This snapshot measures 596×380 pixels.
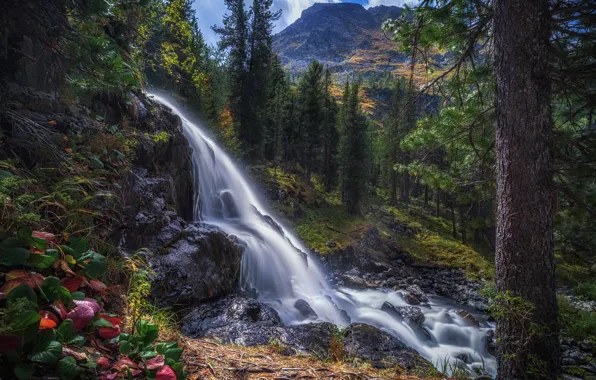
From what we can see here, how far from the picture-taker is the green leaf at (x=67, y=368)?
61.6 inches

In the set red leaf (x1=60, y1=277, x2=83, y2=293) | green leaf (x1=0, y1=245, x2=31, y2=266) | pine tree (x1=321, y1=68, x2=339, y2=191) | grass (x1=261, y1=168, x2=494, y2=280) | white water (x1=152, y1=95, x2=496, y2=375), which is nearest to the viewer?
green leaf (x1=0, y1=245, x2=31, y2=266)

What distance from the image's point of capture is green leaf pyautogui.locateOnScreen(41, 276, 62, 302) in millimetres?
1843

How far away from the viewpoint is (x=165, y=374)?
1.87m

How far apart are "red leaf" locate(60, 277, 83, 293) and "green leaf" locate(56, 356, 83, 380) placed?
0.62 meters

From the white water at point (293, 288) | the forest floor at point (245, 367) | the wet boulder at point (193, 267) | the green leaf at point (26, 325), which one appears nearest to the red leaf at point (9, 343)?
the green leaf at point (26, 325)

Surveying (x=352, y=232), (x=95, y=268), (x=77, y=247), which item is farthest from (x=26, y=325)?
(x=352, y=232)

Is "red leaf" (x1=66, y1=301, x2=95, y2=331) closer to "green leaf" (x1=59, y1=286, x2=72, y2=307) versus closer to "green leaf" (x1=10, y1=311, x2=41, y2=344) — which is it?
"green leaf" (x1=59, y1=286, x2=72, y2=307)

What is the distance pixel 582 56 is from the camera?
3.97m

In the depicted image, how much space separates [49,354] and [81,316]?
35 cm

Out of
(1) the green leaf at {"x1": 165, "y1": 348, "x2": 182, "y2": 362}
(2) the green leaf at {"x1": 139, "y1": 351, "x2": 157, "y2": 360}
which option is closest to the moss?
(1) the green leaf at {"x1": 165, "y1": 348, "x2": 182, "y2": 362}

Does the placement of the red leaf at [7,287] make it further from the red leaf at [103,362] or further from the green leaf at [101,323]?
the red leaf at [103,362]

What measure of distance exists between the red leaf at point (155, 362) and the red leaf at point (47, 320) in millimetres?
594

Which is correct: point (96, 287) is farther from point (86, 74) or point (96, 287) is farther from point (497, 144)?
point (497, 144)

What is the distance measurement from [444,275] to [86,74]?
21.8 meters
